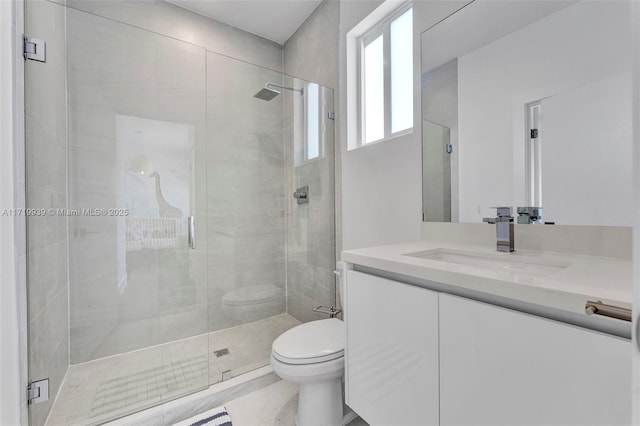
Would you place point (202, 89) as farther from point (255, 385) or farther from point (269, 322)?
point (255, 385)

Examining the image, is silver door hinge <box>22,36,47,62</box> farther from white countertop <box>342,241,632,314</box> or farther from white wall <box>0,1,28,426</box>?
white countertop <box>342,241,632,314</box>

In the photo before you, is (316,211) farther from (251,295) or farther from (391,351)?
(391,351)

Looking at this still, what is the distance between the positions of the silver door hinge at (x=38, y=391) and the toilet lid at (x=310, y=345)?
1.02 metres

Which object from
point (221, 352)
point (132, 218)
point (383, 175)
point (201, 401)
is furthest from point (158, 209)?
point (383, 175)

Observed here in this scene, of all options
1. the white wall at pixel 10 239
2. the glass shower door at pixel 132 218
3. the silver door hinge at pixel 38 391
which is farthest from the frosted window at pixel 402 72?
the silver door hinge at pixel 38 391

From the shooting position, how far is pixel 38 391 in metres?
1.19

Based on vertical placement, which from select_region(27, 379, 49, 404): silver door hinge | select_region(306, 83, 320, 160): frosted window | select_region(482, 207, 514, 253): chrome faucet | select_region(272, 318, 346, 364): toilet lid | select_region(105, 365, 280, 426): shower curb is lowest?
select_region(105, 365, 280, 426): shower curb

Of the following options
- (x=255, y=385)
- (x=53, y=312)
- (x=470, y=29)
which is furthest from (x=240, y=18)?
(x=255, y=385)

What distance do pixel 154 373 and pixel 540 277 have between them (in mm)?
1930

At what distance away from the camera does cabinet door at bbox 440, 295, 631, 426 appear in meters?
0.49

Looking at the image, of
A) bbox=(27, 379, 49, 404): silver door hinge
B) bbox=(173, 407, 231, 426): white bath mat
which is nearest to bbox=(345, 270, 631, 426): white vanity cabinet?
bbox=(173, 407, 231, 426): white bath mat

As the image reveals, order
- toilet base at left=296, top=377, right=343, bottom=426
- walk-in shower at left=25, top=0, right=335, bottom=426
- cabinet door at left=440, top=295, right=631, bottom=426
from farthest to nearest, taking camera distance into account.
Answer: walk-in shower at left=25, top=0, right=335, bottom=426, toilet base at left=296, top=377, right=343, bottom=426, cabinet door at left=440, top=295, right=631, bottom=426

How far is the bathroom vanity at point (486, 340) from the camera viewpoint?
51cm

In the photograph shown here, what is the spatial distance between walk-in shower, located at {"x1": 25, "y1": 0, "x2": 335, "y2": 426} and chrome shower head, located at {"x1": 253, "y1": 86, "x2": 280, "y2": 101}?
0.13 feet
